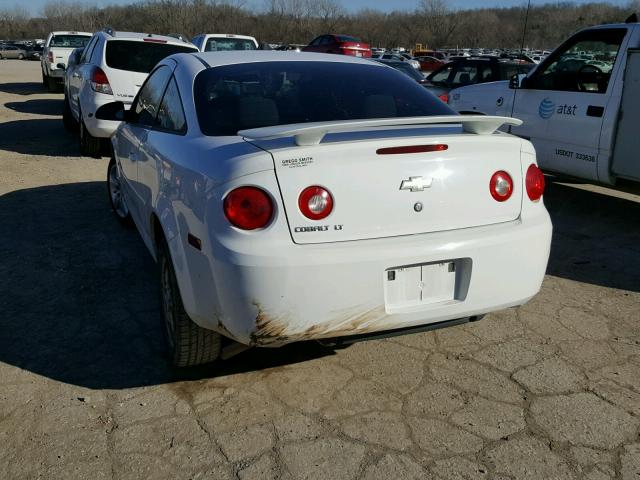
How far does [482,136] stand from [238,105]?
1.26 meters

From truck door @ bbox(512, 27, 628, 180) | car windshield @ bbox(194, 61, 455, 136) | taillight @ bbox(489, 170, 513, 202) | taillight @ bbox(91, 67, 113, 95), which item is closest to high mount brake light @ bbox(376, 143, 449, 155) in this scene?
taillight @ bbox(489, 170, 513, 202)

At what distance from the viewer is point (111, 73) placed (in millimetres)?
8656

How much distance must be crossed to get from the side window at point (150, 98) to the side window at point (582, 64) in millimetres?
4135

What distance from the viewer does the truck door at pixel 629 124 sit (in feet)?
18.0

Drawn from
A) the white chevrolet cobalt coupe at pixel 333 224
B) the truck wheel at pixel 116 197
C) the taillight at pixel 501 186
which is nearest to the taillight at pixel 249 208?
the white chevrolet cobalt coupe at pixel 333 224

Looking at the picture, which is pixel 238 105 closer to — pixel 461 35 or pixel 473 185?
pixel 473 185

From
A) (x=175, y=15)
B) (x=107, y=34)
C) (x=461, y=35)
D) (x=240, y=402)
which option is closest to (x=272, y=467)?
(x=240, y=402)

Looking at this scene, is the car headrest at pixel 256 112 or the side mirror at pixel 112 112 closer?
the car headrest at pixel 256 112

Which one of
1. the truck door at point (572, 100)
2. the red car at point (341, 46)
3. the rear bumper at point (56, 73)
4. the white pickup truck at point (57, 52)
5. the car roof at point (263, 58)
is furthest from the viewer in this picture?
the red car at point (341, 46)

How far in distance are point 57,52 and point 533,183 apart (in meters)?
17.2

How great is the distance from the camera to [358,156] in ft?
8.67

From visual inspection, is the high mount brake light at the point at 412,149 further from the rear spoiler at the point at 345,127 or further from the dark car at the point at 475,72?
the dark car at the point at 475,72

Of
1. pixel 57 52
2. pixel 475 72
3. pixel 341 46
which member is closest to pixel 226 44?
pixel 57 52

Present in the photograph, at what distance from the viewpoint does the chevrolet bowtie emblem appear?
2.69m
